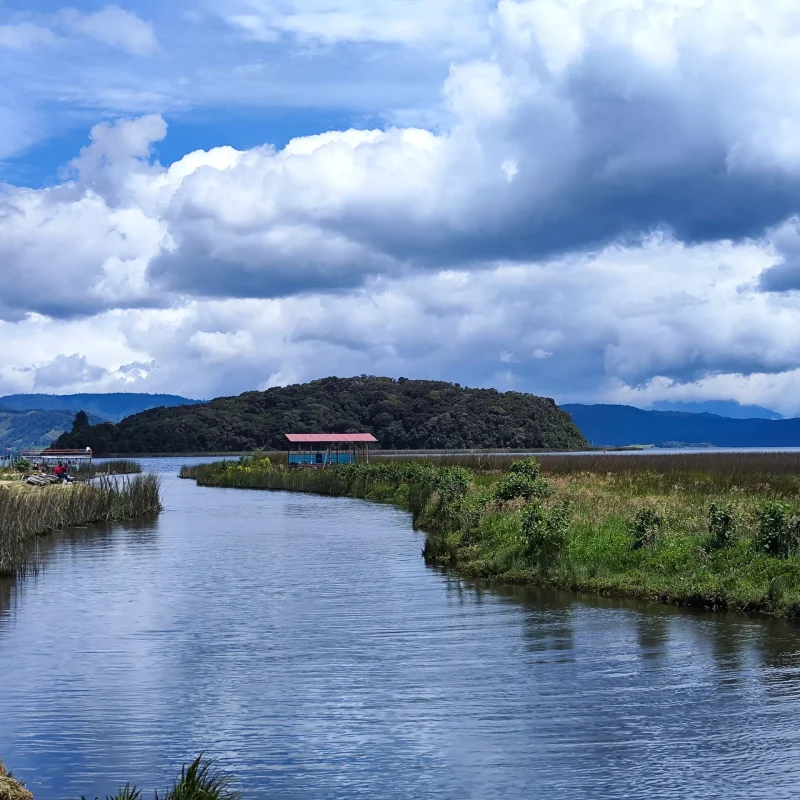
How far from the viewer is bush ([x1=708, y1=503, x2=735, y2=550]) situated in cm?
2238

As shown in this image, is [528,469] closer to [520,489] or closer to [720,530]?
[520,489]

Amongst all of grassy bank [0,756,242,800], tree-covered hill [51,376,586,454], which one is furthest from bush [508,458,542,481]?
tree-covered hill [51,376,586,454]

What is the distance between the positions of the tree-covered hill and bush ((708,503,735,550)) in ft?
472

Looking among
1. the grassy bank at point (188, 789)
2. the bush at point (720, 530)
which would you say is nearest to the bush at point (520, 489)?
the bush at point (720, 530)

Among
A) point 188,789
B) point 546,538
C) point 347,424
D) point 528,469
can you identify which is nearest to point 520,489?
point 528,469

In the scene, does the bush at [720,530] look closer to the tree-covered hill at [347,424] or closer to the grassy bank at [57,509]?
the grassy bank at [57,509]

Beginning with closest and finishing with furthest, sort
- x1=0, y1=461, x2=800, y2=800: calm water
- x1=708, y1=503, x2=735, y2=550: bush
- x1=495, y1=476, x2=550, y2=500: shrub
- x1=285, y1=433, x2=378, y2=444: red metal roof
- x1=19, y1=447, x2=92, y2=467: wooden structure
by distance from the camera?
x1=0, y1=461, x2=800, y2=800: calm water → x1=708, y1=503, x2=735, y2=550: bush → x1=495, y1=476, x2=550, y2=500: shrub → x1=285, y1=433, x2=378, y2=444: red metal roof → x1=19, y1=447, x2=92, y2=467: wooden structure

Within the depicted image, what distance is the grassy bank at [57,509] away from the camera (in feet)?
92.7

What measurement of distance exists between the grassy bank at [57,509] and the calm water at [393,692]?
2.33 metres

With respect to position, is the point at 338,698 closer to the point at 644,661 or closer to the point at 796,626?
the point at 644,661

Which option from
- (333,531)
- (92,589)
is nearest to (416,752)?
(92,589)

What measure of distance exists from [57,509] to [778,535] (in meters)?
30.2

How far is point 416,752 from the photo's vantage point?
39.3ft

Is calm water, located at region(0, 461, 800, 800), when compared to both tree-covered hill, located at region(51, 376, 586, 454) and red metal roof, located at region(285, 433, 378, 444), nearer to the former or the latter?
red metal roof, located at region(285, 433, 378, 444)
